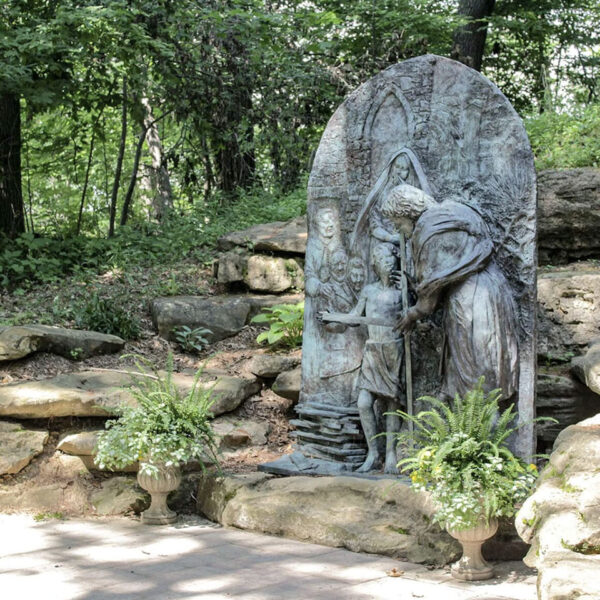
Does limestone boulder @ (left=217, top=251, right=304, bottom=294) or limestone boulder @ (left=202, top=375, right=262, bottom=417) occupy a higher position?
limestone boulder @ (left=217, top=251, right=304, bottom=294)

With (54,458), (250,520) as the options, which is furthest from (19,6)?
(250,520)

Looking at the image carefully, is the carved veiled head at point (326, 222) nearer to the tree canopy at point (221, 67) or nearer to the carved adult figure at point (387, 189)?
the carved adult figure at point (387, 189)

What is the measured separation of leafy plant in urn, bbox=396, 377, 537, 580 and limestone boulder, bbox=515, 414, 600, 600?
24 cm

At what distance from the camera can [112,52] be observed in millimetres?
10422

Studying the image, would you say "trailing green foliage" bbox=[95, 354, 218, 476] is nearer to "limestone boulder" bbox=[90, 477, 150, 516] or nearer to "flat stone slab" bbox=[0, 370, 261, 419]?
"limestone boulder" bbox=[90, 477, 150, 516]

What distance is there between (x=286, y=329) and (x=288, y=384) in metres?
1.04

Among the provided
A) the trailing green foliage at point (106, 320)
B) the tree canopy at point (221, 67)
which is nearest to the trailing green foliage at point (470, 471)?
the trailing green foliage at point (106, 320)

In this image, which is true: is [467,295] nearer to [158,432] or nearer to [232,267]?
[158,432]

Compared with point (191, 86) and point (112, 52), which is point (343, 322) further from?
point (191, 86)

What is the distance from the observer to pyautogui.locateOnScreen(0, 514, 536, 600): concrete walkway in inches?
174

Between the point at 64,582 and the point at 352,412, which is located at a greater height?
the point at 352,412

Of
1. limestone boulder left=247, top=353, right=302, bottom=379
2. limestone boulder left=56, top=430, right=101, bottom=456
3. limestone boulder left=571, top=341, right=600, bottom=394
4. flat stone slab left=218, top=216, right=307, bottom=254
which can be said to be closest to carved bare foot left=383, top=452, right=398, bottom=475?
limestone boulder left=571, top=341, right=600, bottom=394

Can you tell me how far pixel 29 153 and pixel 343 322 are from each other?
9.10m

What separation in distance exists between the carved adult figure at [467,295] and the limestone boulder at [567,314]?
192cm
